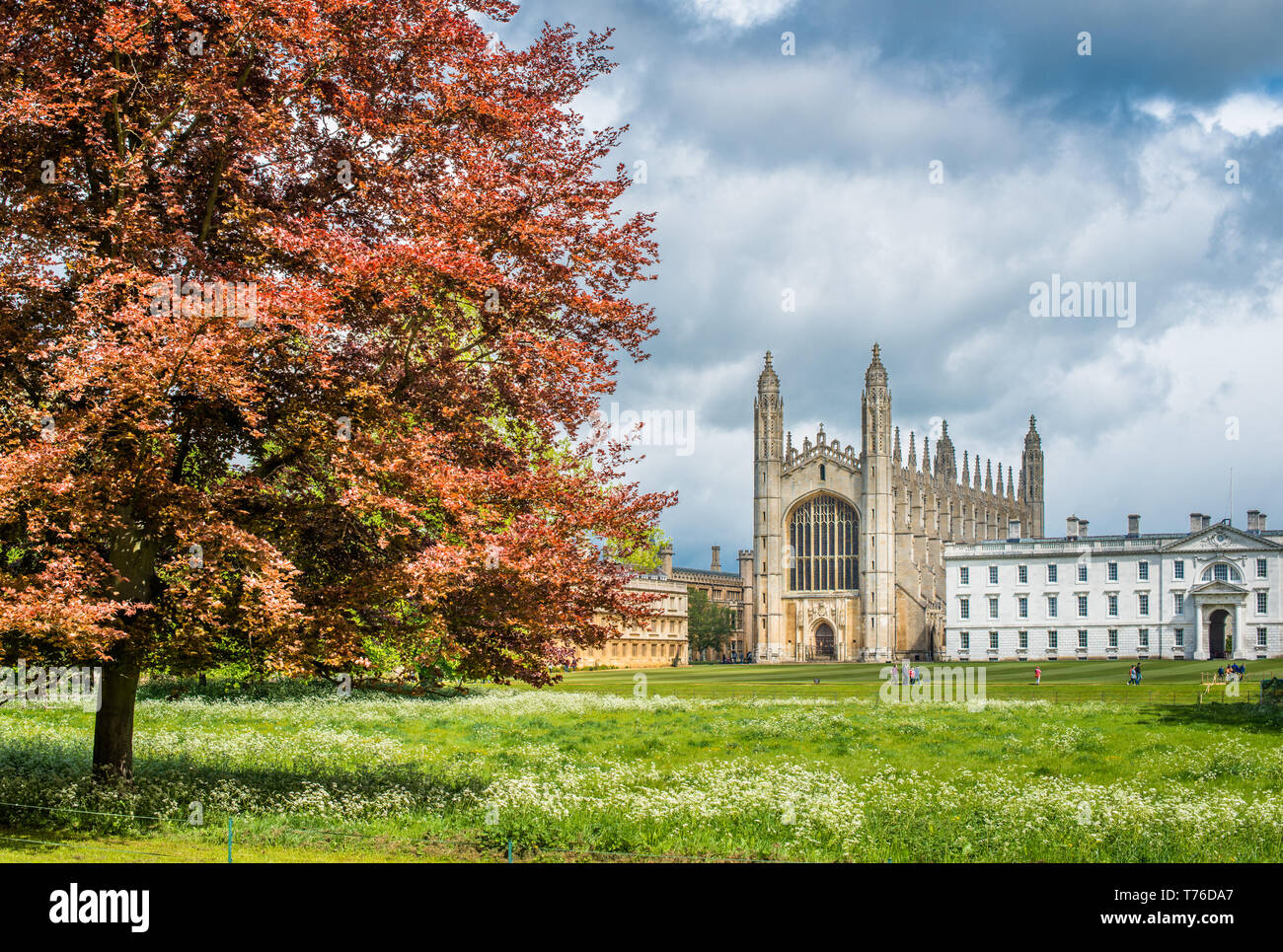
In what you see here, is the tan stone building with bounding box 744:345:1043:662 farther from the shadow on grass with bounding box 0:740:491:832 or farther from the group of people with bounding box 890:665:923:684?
the shadow on grass with bounding box 0:740:491:832

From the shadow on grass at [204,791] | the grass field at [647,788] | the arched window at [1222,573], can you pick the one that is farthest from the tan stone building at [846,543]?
the shadow on grass at [204,791]

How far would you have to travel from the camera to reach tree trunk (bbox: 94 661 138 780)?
1403cm

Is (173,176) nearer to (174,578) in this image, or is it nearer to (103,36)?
(103,36)

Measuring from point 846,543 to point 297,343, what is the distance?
297 ft

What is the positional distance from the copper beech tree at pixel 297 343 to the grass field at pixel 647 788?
5.45ft

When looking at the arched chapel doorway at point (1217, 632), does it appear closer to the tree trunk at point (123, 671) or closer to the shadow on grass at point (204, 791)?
the shadow on grass at point (204, 791)

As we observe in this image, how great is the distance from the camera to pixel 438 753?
67.1 ft

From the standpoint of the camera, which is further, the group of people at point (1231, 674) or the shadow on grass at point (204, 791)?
the group of people at point (1231, 674)

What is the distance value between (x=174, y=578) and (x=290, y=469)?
172cm

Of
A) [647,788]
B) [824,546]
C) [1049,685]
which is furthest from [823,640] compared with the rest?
[647,788]

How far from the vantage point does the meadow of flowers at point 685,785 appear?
12.1m

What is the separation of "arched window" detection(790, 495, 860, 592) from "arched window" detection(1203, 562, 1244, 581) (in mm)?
28212
